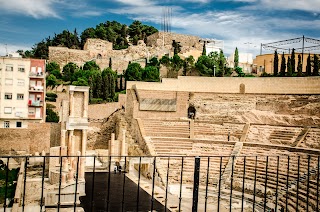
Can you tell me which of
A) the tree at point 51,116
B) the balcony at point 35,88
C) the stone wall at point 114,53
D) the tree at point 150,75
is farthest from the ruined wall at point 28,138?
the stone wall at point 114,53

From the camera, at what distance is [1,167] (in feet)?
66.8

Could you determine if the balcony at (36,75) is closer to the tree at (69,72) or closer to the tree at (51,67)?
the tree at (69,72)

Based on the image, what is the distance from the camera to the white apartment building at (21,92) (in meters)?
29.5

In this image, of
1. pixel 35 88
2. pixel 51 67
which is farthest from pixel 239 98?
pixel 51 67

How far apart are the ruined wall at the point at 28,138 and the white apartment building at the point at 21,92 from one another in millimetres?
5755

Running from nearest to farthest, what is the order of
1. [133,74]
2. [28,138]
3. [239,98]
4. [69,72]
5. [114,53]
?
1. [28,138]
2. [239,98]
3. [133,74]
4. [69,72]
5. [114,53]

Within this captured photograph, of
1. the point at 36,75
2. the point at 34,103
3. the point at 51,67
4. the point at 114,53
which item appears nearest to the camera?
the point at 34,103

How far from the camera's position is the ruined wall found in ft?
76.9

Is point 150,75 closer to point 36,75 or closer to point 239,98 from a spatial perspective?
point 36,75

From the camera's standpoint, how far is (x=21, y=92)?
30484mm

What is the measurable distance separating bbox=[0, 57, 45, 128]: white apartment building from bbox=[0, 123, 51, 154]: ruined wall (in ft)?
18.9

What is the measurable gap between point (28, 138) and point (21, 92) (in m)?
7.97

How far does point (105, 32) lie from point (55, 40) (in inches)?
338

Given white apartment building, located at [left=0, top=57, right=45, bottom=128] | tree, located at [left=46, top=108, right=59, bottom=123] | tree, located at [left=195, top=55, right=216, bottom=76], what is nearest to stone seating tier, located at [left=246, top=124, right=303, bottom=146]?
tree, located at [left=195, top=55, right=216, bottom=76]
